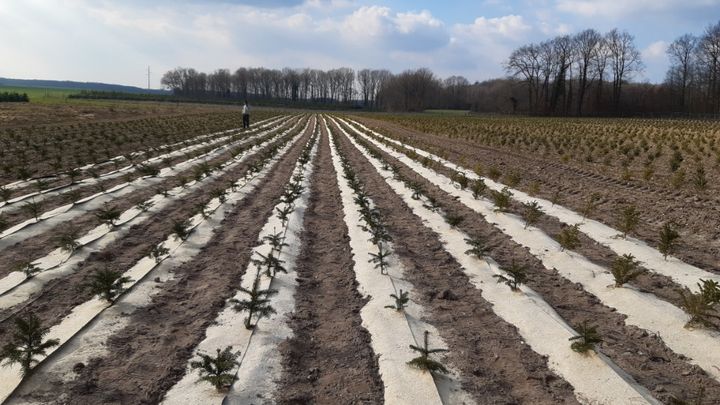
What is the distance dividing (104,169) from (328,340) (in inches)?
403

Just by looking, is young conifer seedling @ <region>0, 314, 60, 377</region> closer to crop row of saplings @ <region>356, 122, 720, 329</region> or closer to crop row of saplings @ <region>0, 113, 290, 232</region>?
crop row of saplings @ <region>0, 113, 290, 232</region>

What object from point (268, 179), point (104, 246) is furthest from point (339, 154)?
point (104, 246)

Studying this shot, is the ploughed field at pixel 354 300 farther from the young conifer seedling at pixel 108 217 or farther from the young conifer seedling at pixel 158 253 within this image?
the young conifer seedling at pixel 108 217

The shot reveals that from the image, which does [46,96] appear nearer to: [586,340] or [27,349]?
[27,349]

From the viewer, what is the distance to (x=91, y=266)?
202 inches

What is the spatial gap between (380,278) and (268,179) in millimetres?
7031

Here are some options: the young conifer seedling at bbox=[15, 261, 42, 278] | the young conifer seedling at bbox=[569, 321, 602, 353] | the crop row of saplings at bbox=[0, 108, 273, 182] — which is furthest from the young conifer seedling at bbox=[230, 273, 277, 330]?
the crop row of saplings at bbox=[0, 108, 273, 182]

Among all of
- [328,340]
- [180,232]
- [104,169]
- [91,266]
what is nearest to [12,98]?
[104,169]

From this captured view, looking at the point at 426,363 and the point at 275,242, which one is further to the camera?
the point at 275,242

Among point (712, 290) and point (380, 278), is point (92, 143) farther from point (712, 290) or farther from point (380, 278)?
point (712, 290)

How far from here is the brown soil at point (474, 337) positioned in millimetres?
3000

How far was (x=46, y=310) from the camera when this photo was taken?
13.4ft

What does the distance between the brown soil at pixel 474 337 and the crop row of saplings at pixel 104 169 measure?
6.97m

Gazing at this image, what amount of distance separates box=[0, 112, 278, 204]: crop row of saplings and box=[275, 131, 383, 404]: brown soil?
582 cm
